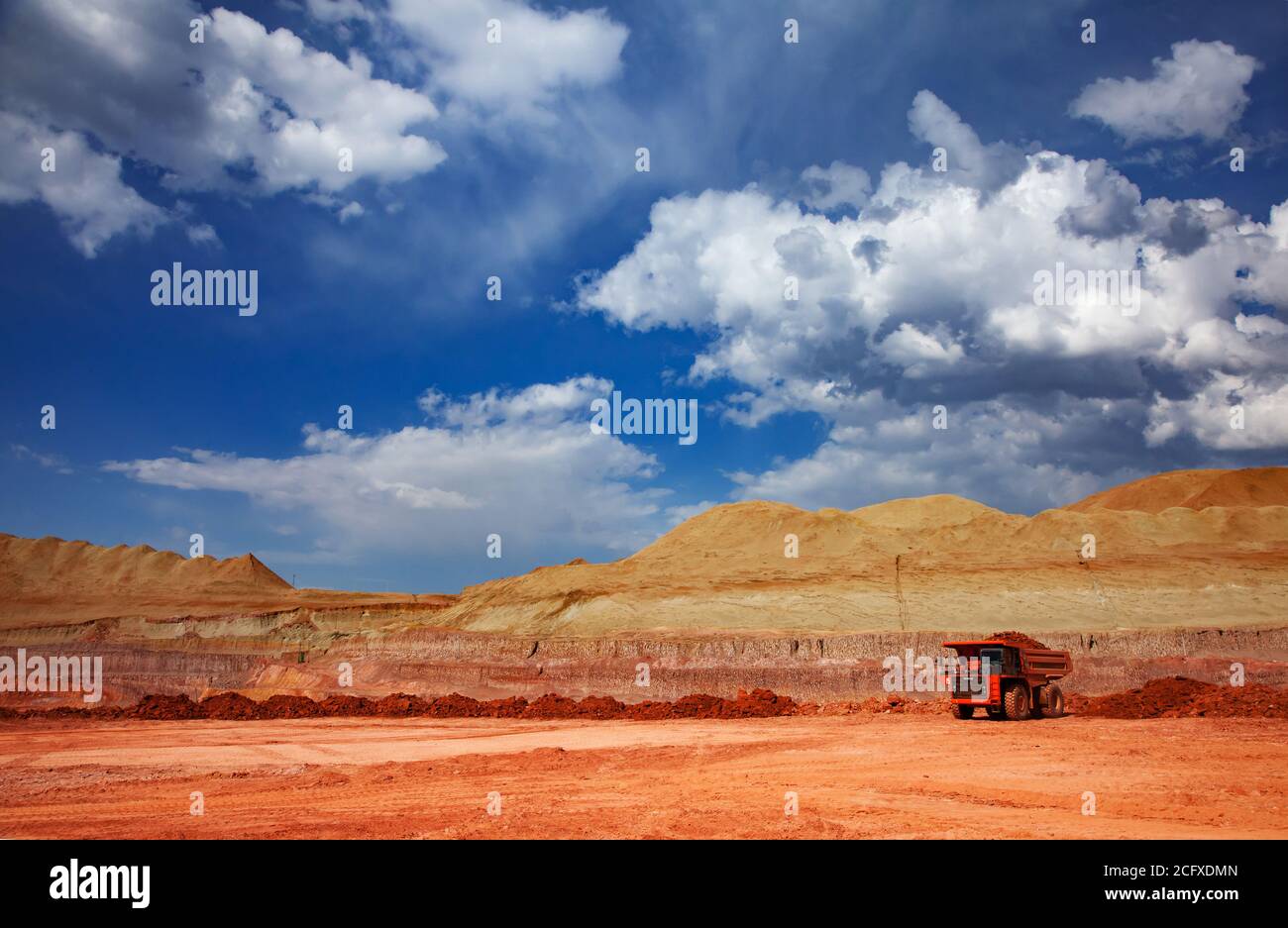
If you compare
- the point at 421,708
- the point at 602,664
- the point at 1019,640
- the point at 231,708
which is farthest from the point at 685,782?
the point at 231,708

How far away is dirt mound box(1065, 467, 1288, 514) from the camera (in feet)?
245

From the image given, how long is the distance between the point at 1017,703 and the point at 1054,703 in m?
2.89

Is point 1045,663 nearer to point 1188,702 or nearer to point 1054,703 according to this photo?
point 1054,703

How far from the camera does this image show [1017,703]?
24859 millimetres

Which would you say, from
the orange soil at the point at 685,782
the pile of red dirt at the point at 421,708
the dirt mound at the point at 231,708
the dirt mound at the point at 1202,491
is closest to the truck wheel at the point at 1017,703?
the orange soil at the point at 685,782

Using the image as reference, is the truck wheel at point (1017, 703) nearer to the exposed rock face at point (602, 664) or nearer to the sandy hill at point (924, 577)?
the exposed rock face at point (602, 664)

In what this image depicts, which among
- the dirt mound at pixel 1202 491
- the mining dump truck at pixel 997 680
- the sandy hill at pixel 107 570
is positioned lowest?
the mining dump truck at pixel 997 680

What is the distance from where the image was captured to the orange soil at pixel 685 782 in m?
11.2

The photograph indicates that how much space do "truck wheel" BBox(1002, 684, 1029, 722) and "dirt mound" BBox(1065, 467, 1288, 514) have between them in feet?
174

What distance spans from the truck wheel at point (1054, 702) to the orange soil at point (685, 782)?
Result: 1.48m

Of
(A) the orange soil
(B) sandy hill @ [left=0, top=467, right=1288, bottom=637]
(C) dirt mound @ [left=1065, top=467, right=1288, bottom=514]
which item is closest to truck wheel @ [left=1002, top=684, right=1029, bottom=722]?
(A) the orange soil

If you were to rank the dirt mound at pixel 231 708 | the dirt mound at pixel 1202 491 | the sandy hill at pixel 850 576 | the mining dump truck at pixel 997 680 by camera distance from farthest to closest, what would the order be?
1. the dirt mound at pixel 1202 491
2. the sandy hill at pixel 850 576
3. the dirt mound at pixel 231 708
4. the mining dump truck at pixel 997 680

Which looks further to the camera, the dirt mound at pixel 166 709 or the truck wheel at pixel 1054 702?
the dirt mound at pixel 166 709
